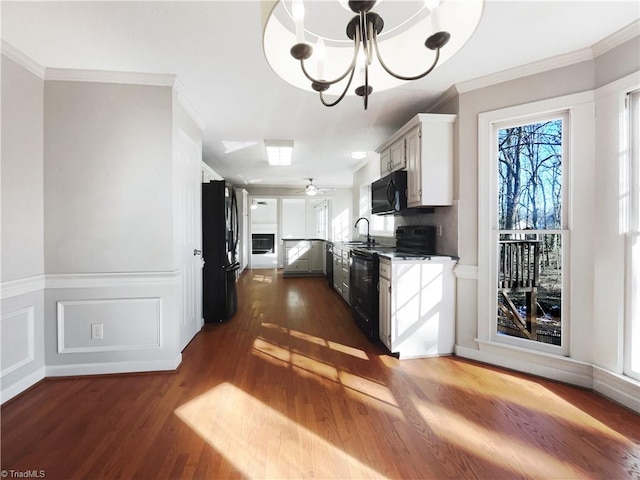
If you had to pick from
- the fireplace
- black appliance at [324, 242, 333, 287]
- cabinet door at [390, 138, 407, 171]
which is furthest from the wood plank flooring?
the fireplace

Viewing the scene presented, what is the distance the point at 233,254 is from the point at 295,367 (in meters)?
2.02

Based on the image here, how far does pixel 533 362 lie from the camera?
2.33 meters

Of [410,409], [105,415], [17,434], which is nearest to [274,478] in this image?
[410,409]

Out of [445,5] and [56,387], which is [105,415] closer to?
[56,387]

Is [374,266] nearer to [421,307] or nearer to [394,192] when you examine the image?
[421,307]

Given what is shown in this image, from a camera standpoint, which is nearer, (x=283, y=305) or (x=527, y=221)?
(x=527, y=221)

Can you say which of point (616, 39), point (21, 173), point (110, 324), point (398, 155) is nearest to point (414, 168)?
point (398, 155)

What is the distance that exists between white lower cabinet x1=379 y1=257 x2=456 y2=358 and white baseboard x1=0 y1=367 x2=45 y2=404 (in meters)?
2.93

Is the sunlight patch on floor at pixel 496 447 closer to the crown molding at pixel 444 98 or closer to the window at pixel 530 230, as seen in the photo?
the window at pixel 530 230

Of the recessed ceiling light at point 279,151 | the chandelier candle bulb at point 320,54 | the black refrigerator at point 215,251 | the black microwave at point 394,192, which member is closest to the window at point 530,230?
the black microwave at point 394,192

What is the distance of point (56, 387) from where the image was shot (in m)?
2.15

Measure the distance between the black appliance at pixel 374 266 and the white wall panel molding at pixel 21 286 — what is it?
9.49ft

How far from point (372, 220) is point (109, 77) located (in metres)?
4.23

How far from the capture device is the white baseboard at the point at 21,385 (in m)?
1.94
